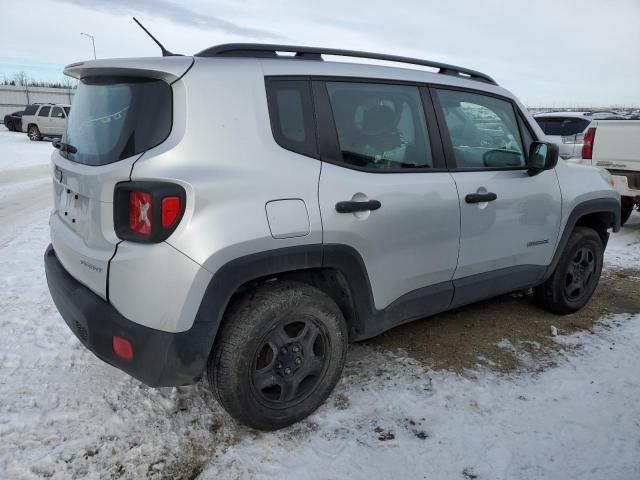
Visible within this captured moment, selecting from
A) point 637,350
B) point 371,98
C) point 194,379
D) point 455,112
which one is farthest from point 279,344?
point 637,350

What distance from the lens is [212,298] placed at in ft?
7.24

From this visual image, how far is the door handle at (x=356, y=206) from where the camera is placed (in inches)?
99.7

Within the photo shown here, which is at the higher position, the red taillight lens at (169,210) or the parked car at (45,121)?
the parked car at (45,121)

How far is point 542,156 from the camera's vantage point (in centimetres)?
348

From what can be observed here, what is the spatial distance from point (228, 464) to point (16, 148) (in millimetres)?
20547

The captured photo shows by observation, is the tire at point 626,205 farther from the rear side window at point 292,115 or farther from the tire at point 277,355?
the rear side window at point 292,115

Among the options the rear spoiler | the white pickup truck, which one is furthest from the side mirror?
the white pickup truck

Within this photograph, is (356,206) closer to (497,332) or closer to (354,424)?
(354,424)

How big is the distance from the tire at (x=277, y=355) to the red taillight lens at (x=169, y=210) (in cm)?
55

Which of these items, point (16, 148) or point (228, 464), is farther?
point (16, 148)

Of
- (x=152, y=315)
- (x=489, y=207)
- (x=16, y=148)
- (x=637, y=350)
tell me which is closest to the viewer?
(x=152, y=315)

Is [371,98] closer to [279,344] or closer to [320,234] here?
[320,234]

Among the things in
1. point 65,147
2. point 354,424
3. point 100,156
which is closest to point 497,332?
point 354,424

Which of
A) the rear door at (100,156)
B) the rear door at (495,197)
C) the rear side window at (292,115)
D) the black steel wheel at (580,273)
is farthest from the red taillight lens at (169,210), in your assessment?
the black steel wheel at (580,273)
